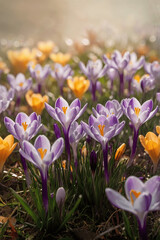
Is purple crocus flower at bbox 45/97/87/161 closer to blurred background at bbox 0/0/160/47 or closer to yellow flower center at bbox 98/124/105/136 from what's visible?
yellow flower center at bbox 98/124/105/136

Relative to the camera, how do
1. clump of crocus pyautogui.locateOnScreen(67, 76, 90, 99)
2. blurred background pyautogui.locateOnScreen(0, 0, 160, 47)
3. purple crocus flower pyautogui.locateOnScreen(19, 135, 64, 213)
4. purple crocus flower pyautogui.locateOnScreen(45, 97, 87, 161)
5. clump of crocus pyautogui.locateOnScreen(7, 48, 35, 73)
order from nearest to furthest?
1. purple crocus flower pyautogui.locateOnScreen(19, 135, 64, 213)
2. purple crocus flower pyautogui.locateOnScreen(45, 97, 87, 161)
3. clump of crocus pyautogui.locateOnScreen(67, 76, 90, 99)
4. clump of crocus pyautogui.locateOnScreen(7, 48, 35, 73)
5. blurred background pyautogui.locateOnScreen(0, 0, 160, 47)

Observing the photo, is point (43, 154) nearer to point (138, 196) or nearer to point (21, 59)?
point (138, 196)

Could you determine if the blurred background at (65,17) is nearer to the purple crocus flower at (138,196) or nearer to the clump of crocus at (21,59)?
→ the clump of crocus at (21,59)

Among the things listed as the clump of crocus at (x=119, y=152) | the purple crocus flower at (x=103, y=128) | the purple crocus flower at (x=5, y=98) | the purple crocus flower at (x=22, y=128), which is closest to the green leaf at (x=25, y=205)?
the purple crocus flower at (x=22, y=128)

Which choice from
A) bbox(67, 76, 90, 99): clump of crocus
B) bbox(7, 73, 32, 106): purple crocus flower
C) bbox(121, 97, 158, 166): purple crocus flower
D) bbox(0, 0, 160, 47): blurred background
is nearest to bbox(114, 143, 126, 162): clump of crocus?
bbox(121, 97, 158, 166): purple crocus flower

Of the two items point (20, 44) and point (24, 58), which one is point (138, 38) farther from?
point (24, 58)
